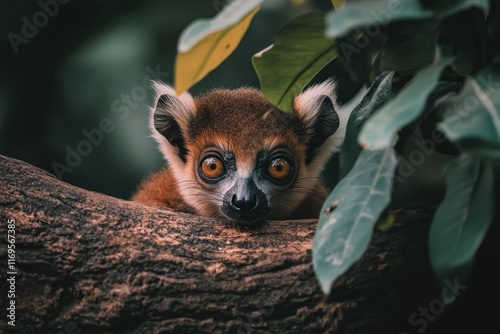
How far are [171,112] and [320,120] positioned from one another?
3.35 ft

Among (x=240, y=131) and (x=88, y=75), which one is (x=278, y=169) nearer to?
(x=240, y=131)

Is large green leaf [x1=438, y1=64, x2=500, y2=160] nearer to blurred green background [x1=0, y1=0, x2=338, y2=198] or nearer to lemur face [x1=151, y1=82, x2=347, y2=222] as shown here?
lemur face [x1=151, y1=82, x2=347, y2=222]

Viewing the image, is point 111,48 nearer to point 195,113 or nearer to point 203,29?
point 195,113

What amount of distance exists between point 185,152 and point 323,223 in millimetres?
2091

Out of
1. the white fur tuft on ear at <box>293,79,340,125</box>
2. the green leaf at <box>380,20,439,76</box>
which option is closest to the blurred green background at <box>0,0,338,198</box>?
the white fur tuft on ear at <box>293,79,340,125</box>

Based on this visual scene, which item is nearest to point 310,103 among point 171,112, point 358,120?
point 171,112

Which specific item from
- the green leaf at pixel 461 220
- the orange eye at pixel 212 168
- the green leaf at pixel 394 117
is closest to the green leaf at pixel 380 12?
the green leaf at pixel 394 117

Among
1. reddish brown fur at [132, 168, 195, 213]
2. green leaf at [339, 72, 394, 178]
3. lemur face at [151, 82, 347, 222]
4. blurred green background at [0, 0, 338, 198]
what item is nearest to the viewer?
green leaf at [339, 72, 394, 178]

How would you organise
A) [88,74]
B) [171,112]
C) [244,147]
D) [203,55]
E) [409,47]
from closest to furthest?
1. [203,55]
2. [409,47]
3. [244,147]
4. [171,112]
5. [88,74]

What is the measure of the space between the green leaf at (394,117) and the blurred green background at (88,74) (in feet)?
11.9

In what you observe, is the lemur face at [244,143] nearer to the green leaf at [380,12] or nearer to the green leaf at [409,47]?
the green leaf at [409,47]

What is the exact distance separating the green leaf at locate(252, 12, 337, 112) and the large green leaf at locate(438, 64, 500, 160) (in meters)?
0.77

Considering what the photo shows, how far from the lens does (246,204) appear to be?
3074 millimetres

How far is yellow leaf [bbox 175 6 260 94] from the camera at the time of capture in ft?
6.89
